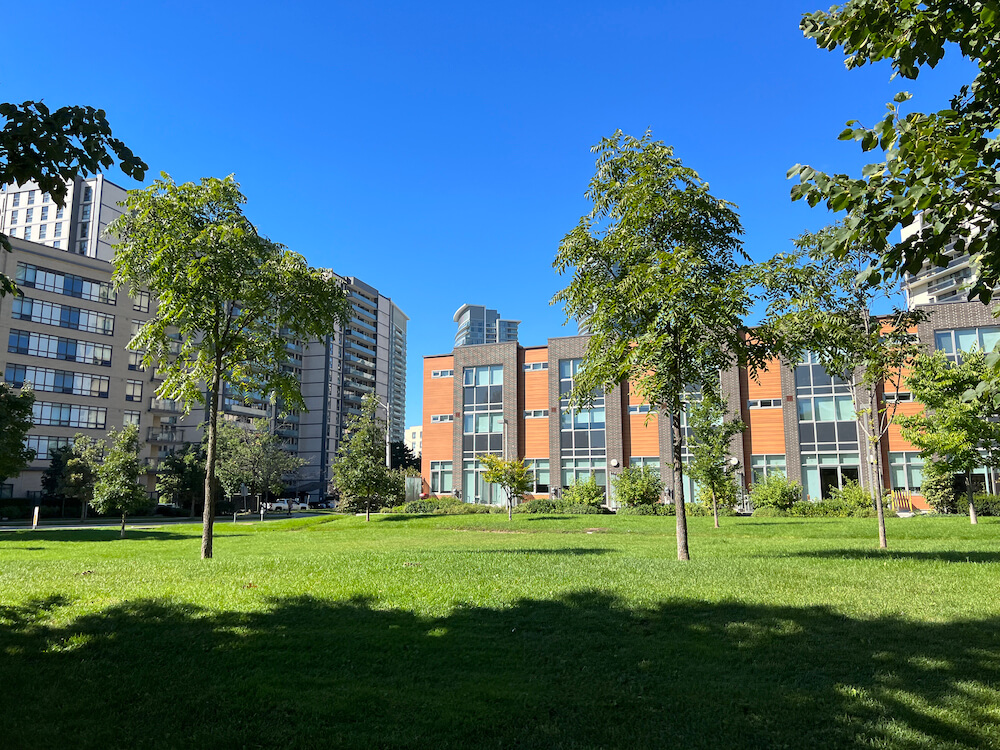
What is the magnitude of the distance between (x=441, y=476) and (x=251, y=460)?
2607 centimetres

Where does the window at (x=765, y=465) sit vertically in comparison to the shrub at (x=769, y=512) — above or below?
above

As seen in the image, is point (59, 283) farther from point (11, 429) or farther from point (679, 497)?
point (679, 497)

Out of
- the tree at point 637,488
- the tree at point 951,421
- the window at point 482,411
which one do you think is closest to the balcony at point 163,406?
the window at point 482,411

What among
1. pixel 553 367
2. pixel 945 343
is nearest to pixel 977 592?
pixel 945 343

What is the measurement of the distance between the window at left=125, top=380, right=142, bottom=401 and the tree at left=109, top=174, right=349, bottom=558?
61.0 metres

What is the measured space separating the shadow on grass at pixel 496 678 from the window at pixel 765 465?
42720mm

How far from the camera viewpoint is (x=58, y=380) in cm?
6303

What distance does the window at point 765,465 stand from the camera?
156ft

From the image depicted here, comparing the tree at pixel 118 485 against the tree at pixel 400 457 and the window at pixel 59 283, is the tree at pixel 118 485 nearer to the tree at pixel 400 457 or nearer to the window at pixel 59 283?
the window at pixel 59 283

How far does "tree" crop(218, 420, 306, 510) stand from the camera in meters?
67.5

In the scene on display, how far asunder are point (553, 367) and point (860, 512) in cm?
2565

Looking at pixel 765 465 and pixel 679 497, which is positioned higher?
pixel 765 465

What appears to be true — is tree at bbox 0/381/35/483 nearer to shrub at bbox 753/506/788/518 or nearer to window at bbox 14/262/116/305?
window at bbox 14/262/116/305

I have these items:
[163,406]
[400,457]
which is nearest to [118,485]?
[163,406]
